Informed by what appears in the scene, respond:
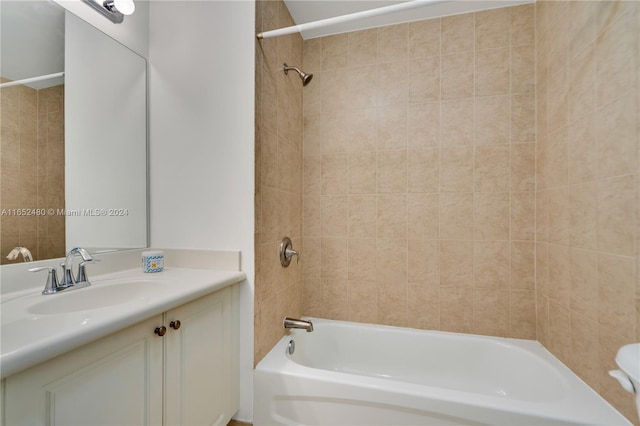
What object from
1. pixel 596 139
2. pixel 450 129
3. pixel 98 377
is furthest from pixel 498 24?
pixel 98 377

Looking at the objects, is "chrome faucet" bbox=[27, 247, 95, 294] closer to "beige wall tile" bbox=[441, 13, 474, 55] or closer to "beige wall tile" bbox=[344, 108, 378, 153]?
"beige wall tile" bbox=[344, 108, 378, 153]

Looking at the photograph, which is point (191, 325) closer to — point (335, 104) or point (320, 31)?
point (335, 104)

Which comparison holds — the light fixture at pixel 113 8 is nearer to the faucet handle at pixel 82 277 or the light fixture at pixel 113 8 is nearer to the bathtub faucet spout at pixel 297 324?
the faucet handle at pixel 82 277

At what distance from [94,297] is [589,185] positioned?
6.75ft

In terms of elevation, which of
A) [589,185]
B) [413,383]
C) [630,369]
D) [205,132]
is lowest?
[413,383]

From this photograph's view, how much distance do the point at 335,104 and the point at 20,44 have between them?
5.06 feet

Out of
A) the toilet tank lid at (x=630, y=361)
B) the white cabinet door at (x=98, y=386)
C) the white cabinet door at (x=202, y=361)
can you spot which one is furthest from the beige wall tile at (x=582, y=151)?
the white cabinet door at (x=98, y=386)

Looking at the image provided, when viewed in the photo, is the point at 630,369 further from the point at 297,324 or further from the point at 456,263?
the point at 297,324

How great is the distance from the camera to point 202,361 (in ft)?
3.66

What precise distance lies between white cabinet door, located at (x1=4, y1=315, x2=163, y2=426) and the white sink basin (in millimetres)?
146

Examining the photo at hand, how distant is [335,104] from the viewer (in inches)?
78.2

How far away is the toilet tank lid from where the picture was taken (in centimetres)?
70

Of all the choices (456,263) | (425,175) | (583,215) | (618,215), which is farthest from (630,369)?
(425,175)

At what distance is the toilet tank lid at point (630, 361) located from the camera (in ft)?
2.28
